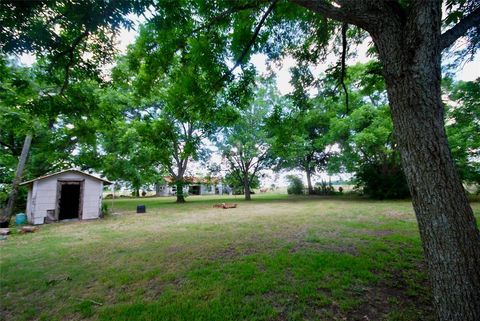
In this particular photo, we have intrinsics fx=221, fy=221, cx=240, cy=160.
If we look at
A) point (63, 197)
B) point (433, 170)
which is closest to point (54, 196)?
point (63, 197)

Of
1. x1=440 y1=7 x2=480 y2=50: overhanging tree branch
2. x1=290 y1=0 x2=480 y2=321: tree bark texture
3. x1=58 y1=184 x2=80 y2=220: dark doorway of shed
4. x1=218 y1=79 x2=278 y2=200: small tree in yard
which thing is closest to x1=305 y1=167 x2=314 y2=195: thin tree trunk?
x1=218 y1=79 x2=278 y2=200: small tree in yard

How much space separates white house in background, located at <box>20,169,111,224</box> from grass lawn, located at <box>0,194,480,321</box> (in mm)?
3922

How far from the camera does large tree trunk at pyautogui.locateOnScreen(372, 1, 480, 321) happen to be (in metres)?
1.92

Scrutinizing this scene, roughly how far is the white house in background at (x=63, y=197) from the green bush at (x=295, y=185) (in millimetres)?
23416

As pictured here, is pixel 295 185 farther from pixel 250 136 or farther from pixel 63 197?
pixel 63 197

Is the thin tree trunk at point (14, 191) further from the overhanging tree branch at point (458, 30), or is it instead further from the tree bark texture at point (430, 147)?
the overhanging tree branch at point (458, 30)

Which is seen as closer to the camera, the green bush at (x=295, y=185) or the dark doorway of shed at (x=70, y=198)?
the dark doorway of shed at (x=70, y=198)

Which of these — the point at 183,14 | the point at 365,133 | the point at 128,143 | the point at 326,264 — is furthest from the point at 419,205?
the point at 128,143

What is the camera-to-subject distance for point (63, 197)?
12266mm

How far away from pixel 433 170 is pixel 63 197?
15567 millimetres

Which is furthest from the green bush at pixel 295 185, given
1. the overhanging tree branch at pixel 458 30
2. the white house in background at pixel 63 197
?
→ the overhanging tree branch at pixel 458 30

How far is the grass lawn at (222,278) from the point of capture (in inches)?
109

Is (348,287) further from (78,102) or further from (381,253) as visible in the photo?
(78,102)

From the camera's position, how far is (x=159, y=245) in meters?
5.87
